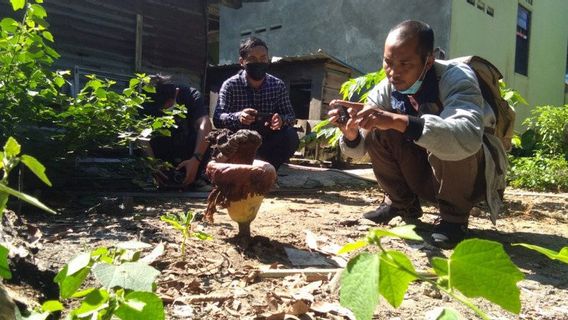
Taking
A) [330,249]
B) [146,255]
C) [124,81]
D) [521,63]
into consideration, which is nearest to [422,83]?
[330,249]

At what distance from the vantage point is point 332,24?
47.1 feet

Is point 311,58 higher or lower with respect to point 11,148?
higher

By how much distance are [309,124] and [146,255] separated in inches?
296

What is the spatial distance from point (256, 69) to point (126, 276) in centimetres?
360

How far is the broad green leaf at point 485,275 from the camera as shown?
457 millimetres

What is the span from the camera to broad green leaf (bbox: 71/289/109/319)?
0.67m

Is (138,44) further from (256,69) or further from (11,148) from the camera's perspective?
(11,148)

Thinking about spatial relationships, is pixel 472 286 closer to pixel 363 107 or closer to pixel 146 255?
pixel 146 255

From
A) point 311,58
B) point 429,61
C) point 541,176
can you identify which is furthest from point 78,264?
point 311,58

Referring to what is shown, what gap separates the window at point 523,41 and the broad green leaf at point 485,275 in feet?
57.4

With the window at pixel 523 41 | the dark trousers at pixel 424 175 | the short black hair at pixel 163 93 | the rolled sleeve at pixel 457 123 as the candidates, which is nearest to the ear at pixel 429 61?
the rolled sleeve at pixel 457 123

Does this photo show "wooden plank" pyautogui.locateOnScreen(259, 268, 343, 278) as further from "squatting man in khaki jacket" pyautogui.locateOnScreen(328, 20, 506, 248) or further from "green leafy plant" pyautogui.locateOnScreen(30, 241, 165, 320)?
"green leafy plant" pyautogui.locateOnScreen(30, 241, 165, 320)

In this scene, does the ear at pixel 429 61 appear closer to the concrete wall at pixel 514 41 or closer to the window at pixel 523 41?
the concrete wall at pixel 514 41

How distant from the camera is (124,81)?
7480 mm
